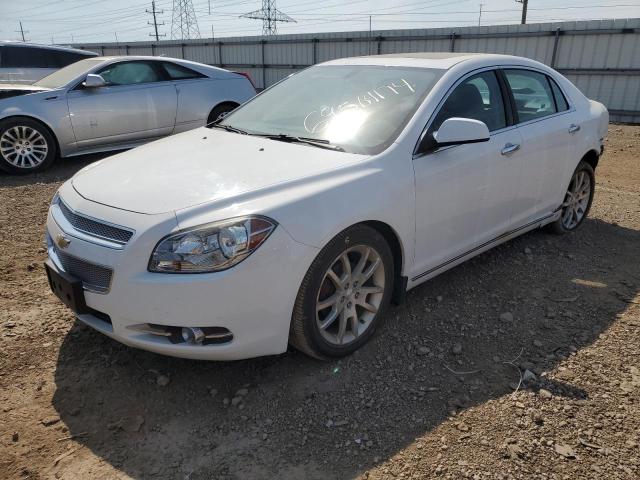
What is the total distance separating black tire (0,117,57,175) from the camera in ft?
22.2

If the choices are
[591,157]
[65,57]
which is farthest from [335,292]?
[65,57]

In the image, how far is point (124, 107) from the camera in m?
7.47

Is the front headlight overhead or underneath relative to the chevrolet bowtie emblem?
overhead

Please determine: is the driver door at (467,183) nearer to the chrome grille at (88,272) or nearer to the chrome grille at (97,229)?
the chrome grille at (97,229)

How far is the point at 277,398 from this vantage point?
2.65m

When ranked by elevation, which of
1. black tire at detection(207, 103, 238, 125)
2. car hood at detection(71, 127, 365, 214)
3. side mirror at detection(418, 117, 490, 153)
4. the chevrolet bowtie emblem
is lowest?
black tire at detection(207, 103, 238, 125)

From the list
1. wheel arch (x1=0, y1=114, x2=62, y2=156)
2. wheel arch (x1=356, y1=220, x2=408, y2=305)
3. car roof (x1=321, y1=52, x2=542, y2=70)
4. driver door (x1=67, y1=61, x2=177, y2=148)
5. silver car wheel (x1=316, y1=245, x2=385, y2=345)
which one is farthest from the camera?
driver door (x1=67, y1=61, x2=177, y2=148)

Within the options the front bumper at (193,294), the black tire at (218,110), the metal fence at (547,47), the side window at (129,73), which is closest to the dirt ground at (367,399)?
the front bumper at (193,294)

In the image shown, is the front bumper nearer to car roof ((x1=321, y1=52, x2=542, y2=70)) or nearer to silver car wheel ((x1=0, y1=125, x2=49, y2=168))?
car roof ((x1=321, y1=52, x2=542, y2=70))

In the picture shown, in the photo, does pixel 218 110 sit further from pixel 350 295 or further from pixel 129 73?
pixel 350 295

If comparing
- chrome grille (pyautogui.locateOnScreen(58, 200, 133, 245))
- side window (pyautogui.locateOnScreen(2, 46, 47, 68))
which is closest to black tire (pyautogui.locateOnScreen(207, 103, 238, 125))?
side window (pyautogui.locateOnScreen(2, 46, 47, 68))

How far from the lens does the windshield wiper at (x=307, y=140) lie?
3.08 meters

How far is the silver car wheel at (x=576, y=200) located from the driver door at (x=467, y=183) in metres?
1.26

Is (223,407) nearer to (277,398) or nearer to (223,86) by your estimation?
(277,398)
